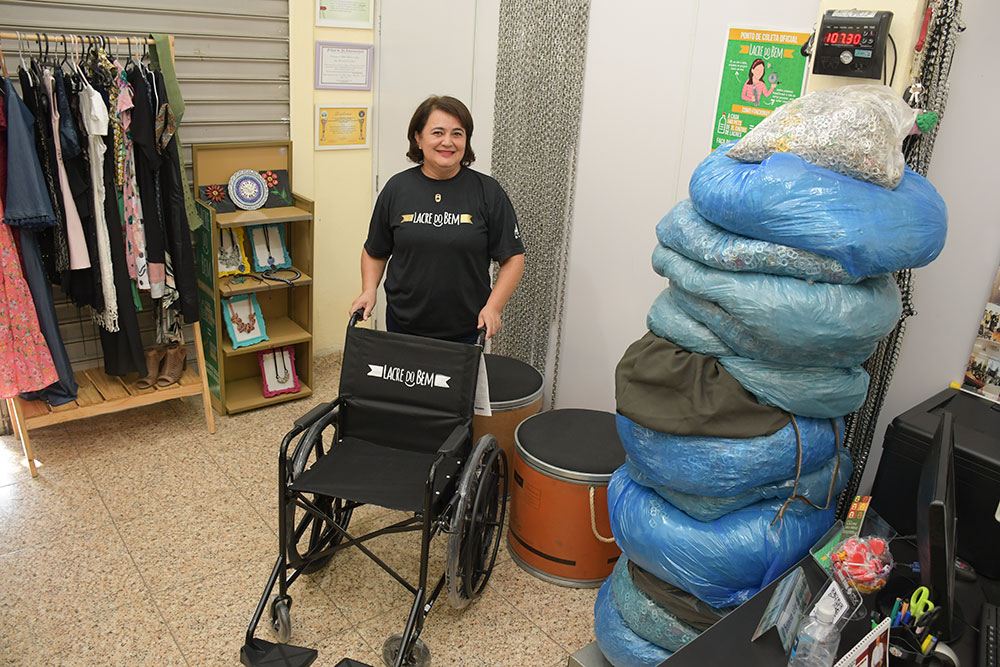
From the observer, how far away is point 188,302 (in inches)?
142

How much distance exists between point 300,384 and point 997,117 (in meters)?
3.29

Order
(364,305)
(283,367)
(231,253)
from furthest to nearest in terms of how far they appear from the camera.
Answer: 1. (283,367)
2. (231,253)
3. (364,305)

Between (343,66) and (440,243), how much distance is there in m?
1.75

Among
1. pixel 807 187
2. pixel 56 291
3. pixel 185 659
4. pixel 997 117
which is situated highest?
Answer: pixel 997 117

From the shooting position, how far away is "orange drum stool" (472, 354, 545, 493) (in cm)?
316

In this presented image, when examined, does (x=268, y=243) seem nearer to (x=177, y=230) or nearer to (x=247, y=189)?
(x=247, y=189)

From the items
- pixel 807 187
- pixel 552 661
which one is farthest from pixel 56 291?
pixel 807 187

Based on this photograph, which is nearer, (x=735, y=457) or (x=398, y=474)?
(x=735, y=457)

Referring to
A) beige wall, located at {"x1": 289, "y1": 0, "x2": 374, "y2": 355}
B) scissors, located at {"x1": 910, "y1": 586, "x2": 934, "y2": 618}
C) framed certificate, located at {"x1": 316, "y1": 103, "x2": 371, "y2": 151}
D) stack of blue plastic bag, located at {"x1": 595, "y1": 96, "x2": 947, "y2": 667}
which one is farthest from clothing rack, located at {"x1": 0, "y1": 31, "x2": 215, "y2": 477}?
scissors, located at {"x1": 910, "y1": 586, "x2": 934, "y2": 618}

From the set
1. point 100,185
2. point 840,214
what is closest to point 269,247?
point 100,185

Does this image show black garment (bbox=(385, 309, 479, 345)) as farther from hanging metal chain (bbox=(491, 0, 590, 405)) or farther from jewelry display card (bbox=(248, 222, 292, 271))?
jewelry display card (bbox=(248, 222, 292, 271))

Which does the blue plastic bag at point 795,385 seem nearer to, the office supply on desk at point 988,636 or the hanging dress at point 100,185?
the office supply on desk at point 988,636

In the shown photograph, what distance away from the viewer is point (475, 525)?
260 centimetres

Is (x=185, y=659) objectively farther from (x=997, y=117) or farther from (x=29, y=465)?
(x=997, y=117)
